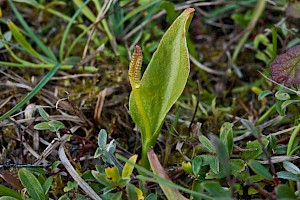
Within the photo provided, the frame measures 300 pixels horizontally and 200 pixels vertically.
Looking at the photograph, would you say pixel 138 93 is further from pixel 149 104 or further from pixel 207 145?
pixel 207 145

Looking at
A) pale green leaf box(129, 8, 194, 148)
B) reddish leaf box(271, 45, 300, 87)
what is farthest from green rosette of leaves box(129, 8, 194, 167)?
reddish leaf box(271, 45, 300, 87)

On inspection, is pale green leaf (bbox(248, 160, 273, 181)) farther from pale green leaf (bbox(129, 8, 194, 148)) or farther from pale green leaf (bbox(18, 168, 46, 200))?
pale green leaf (bbox(18, 168, 46, 200))

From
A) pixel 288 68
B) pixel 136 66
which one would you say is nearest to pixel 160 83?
pixel 136 66

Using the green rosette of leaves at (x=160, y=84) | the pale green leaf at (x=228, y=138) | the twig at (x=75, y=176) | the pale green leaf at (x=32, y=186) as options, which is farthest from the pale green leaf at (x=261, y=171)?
the pale green leaf at (x=32, y=186)

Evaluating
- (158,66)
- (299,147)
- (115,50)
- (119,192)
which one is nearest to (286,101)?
(299,147)

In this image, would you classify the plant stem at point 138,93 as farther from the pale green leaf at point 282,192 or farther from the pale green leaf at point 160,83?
the pale green leaf at point 282,192

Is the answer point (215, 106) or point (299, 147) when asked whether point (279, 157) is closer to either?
point (299, 147)
